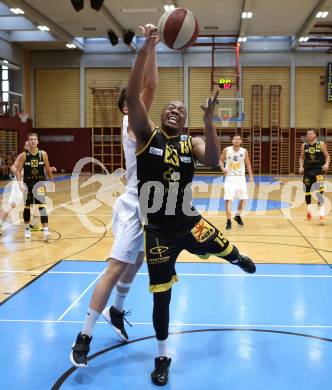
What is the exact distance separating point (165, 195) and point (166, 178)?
12 cm

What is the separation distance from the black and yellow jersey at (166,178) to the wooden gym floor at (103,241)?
8.68ft

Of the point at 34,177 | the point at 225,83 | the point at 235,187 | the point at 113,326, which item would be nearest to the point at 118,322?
the point at 113,326

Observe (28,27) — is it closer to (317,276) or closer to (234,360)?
(317,276)

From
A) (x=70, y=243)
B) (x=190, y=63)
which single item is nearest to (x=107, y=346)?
(x=70, y=243)

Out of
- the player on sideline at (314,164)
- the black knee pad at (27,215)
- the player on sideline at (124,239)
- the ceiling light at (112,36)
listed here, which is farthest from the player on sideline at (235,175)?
the ceiling light at (112,36)

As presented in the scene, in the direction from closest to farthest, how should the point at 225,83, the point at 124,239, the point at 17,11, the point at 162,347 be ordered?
the point at 162,347
the point at 124,239
the point at 17,11
the point at 225,83

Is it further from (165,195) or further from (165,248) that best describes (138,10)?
(165,248)

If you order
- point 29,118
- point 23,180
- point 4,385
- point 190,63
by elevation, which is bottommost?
point 4,385

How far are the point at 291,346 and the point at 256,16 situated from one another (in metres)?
19.9

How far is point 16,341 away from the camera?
4.25 meters

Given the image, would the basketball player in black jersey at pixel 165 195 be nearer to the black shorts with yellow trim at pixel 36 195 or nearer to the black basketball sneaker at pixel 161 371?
the black basketball sneaker at pixel 161 371

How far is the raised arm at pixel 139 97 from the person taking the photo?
3217 mm

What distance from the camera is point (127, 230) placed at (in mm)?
3854

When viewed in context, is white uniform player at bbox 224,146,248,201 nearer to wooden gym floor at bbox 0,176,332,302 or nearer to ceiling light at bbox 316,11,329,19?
wooden gym floor at bbox 0,176,332,302
